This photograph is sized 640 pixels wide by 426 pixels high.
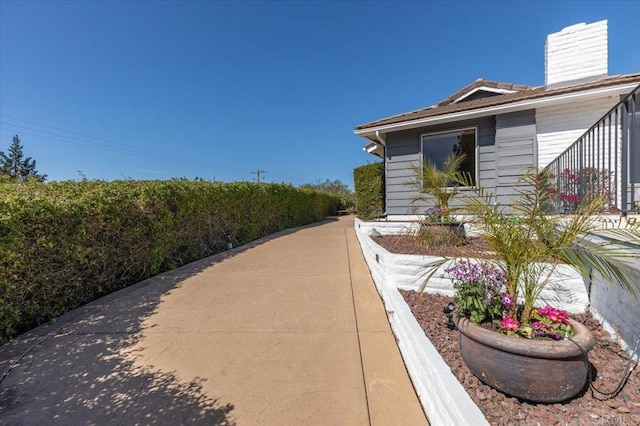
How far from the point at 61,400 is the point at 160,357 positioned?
686 mm

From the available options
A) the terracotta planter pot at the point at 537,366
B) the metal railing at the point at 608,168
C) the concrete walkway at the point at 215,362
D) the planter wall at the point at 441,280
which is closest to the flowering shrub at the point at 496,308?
the terracotta planter pot at the point at 537,366

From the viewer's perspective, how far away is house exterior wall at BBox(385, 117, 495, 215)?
6.52 metres

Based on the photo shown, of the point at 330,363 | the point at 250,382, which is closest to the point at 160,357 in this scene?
the point at 250,382

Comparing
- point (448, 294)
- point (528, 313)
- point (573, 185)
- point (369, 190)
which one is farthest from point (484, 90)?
point (528, 313)

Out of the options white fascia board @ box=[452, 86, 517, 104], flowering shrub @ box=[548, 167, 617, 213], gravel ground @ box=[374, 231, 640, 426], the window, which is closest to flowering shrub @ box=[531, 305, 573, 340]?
gravel ground @ box=[374, 231, 640, 426]

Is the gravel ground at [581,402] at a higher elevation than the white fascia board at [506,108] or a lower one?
lower

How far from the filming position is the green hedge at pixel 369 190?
9.80m

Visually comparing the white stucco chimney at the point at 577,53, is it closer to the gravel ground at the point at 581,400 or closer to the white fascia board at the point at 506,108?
the white fascia board at the point at 506,108

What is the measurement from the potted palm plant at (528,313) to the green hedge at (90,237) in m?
4.43

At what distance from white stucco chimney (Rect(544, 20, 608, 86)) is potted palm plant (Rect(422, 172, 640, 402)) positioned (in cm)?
620

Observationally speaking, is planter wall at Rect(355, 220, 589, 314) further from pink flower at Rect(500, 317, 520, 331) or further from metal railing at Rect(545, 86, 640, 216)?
pink flower at Rect(500, 317, 520, 331)

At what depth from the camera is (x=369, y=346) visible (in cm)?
273

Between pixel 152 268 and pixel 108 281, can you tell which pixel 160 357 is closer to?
pixel 108 281

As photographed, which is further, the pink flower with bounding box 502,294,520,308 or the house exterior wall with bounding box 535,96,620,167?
the house exterior wall with bounding box 535,96,620,167
